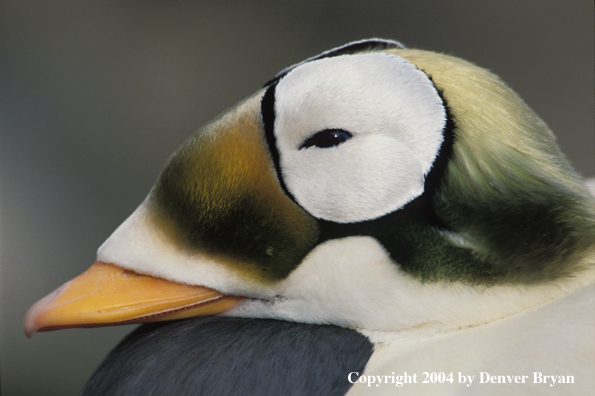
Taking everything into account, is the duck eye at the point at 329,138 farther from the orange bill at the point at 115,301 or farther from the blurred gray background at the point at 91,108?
the blurred gray background at the point at 91,108

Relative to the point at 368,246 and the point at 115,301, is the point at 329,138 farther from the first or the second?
the point at 115,301

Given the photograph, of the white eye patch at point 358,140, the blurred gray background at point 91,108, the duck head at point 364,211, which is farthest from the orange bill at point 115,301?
the blurred gray background at point 91,108

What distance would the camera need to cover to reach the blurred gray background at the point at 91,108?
1239mm

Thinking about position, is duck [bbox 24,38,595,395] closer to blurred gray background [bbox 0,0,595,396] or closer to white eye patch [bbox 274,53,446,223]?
white eye patch [bbox 274,53,446,223]

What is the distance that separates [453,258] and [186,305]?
0.20m

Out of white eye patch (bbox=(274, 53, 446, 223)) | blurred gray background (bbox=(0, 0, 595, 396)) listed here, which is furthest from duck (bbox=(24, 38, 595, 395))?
blurred gray background (bbox=(0, 0, 595, 396))

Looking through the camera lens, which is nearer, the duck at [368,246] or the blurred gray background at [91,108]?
the duck at [368,246]

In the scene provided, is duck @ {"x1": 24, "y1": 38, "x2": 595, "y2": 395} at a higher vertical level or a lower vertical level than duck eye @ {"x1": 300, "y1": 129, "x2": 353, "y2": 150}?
lower

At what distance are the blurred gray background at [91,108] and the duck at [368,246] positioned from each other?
34.2 inches

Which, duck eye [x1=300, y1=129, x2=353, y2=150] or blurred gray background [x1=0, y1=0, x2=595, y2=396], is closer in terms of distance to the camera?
duck eye [x1=300, y1=129, x2=353, y2=150]

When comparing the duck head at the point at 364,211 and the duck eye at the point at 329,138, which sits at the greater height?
the duck eye at the point at 329,138

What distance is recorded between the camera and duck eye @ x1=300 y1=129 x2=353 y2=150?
1.14ft

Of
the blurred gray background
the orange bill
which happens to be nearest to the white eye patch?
the orange bill

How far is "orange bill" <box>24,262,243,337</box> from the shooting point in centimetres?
38
